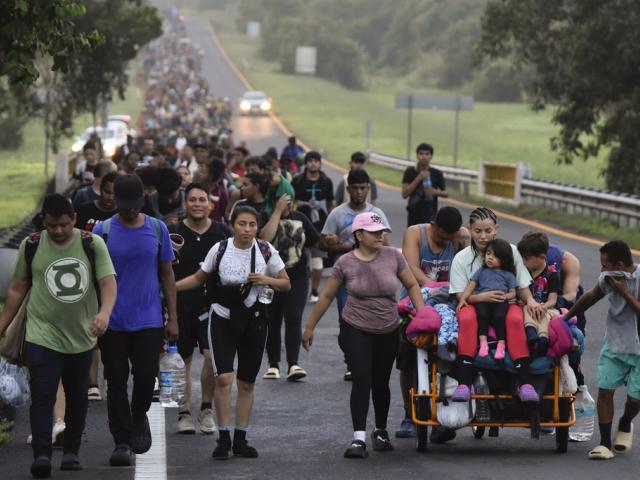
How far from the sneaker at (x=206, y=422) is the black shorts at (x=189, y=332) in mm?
474

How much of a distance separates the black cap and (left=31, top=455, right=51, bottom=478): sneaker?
1.61 m

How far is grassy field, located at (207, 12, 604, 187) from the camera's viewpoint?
72.1 metres

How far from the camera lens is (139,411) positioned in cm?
999

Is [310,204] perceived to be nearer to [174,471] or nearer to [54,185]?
[174,471]

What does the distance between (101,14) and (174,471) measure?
114 feet

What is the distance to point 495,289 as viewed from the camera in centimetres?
1006

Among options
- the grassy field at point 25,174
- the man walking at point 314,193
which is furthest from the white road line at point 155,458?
the grassy field at point 25,174

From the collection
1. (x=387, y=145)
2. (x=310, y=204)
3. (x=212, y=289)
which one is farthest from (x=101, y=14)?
(x=387, y=145)

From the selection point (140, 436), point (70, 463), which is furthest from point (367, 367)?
point (70, 463)

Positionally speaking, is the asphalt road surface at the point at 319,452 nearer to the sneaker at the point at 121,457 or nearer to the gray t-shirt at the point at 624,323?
the sneaker at the point at 121,457

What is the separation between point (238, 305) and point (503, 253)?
174cm

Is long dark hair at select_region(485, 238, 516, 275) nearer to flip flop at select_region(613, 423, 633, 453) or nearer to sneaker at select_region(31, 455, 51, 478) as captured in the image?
flip flop at select_region(613, 423, 633, 453)

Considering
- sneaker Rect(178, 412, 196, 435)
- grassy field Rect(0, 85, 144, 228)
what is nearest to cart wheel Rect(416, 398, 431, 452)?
sneaker Rect(178, 412, 196, 435)

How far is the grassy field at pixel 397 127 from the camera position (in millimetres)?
72062
